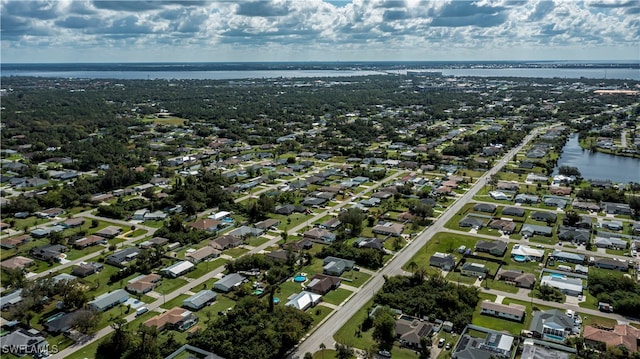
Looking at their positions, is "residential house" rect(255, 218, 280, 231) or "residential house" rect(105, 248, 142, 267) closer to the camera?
"residential house" rect(105, 248, 142, 267)

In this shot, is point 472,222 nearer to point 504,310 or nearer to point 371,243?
point 371,243

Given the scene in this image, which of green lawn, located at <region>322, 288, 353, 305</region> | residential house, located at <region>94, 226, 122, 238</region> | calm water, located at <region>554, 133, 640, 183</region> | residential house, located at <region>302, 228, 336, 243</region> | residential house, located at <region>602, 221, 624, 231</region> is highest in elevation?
residential house, located at <region>94, 226, 122, 238</region>

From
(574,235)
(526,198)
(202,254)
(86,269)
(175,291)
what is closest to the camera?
(175,291)

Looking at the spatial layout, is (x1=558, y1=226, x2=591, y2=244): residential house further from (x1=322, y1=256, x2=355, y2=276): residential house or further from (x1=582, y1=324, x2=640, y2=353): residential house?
(x1=322, y1=256, x2=355, y2=276): residential house

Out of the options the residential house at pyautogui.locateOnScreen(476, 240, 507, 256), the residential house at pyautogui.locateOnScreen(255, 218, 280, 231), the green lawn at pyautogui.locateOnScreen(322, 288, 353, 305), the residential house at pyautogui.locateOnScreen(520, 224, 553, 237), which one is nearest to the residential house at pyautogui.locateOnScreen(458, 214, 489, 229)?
the residential house at pyautogui.locateOnScreen(520, 224, 553, 237)

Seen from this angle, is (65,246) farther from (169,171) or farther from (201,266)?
(169,171)

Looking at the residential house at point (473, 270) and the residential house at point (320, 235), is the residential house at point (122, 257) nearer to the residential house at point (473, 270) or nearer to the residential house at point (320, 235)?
the residential house at point (320, 235)

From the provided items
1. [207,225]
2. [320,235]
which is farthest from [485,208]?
[207,225]
